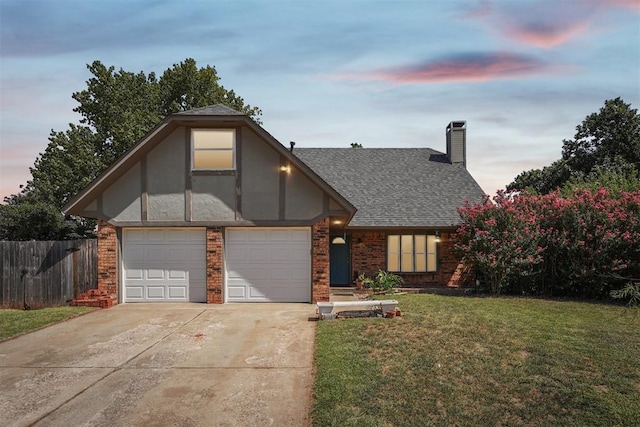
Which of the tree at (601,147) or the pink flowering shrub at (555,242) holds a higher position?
the tree at (601,147)

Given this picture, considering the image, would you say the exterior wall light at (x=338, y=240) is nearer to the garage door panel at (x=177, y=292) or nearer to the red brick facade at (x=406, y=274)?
the red brick facade at (x=406, y=274)

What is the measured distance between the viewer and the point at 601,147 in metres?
32.0

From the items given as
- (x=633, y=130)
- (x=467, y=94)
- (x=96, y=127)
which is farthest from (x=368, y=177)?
(x=633, y=130)

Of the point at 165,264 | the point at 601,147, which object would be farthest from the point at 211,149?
the point at 601,147

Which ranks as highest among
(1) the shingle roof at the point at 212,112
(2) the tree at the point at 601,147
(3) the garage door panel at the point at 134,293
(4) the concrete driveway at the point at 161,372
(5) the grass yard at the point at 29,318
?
(2) the tree at the point at 601,147

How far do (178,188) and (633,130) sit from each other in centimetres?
3593

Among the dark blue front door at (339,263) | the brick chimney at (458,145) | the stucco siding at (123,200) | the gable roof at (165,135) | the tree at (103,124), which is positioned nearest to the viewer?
the gable roof at (165,135)

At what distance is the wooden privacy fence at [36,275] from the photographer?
41.2ft

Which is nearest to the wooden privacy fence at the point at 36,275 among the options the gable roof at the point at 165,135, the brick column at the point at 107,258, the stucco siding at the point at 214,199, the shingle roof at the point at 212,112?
the brick column at the point at 107,258

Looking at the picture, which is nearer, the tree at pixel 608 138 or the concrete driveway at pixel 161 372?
the concrete driveway at pixel 161 372

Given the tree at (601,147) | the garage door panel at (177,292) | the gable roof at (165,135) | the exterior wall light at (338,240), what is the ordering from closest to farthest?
the gable roof at (165,135), the garage door panel at (177,292), the exterior wall light at (338,240), the tree at (601,147)

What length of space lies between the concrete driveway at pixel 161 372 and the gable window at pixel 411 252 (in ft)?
22.6

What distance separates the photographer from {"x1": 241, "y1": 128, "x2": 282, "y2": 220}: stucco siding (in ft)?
40.3

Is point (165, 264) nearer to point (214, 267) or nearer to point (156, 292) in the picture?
point (156, 292)
